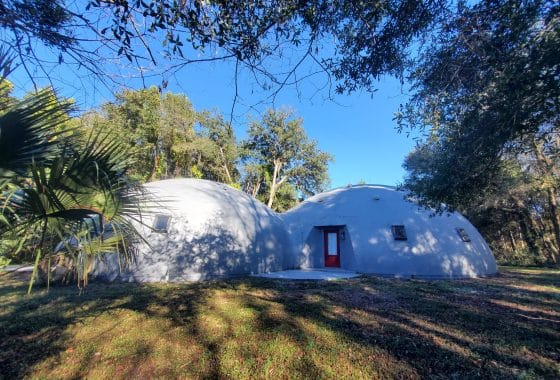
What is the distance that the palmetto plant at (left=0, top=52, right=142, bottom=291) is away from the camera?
236cm

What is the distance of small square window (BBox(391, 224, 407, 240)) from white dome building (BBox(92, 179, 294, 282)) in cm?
538

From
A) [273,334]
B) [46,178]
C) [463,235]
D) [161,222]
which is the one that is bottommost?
[273,334]

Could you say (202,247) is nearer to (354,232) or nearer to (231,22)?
(354,232)

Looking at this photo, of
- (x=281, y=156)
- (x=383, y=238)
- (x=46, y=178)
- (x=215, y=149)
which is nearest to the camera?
(x=46, y=178)

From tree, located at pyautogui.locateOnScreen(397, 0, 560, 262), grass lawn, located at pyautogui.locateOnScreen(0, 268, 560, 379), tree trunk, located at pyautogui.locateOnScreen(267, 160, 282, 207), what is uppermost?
tree trunk, located at pyautogui.locateOnScreen(267, 160, 282, 207)

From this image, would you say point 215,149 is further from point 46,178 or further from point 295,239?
point 46,178

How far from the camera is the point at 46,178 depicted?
7.70 ft

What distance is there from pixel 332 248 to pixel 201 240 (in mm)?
7523

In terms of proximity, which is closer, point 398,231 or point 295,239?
point 398,231

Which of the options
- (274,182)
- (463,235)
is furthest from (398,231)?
(274,182)

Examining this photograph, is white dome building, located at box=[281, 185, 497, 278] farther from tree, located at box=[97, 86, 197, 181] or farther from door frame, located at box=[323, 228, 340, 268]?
tree, located at box=[97, 86, 197, 181]

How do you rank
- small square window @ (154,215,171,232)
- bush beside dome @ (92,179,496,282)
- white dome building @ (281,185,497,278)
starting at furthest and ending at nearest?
white dome building @ (281,185,497,278) → small square window @ (154,215,171,232) → bush beside dome @ (92,179,496,282)

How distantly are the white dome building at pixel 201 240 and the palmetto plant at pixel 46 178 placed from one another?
21.2 feet

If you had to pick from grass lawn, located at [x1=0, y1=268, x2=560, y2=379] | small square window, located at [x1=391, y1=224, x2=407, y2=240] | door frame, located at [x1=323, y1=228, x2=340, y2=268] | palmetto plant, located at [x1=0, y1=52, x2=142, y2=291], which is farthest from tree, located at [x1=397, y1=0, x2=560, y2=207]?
door frame, located at [x1=323, y1=228, x2=340, y2=268]
